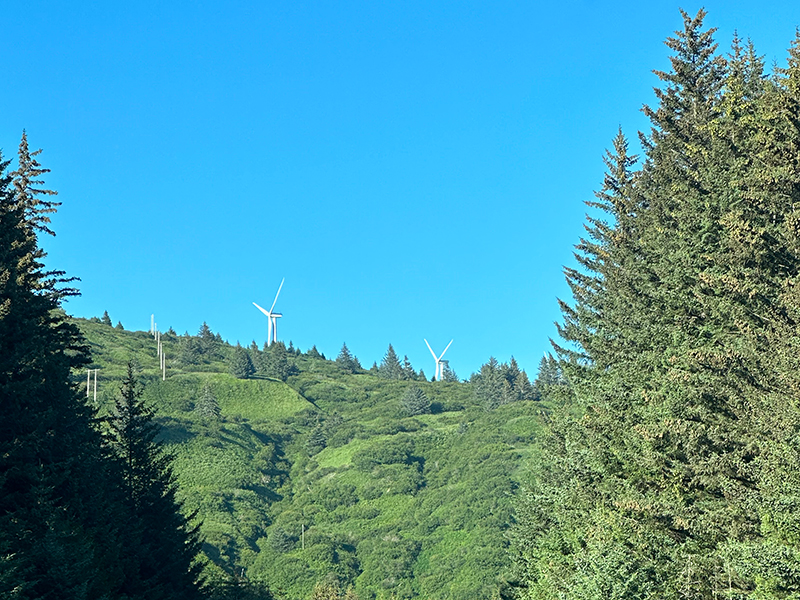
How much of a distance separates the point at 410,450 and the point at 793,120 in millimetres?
137415

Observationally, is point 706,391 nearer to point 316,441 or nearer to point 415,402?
point 316,441

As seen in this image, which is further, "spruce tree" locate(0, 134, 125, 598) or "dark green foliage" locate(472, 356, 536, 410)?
"dark green foliage" locate(472, 356, 536, 410)

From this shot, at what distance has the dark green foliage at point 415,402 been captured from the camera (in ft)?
611

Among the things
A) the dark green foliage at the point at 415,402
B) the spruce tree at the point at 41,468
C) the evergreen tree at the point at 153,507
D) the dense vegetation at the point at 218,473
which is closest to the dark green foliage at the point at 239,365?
the dense vegetation at the point at 218,473

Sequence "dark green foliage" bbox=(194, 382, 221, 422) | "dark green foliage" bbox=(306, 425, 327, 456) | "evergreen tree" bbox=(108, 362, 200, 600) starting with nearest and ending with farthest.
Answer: "evergreen tree" bbox=(108, 362, 200, 600) < "dark green foliage" bbox=(194, 382, 221, 422) < "dark green foliage" bbox=(306, 425, 327, 456)

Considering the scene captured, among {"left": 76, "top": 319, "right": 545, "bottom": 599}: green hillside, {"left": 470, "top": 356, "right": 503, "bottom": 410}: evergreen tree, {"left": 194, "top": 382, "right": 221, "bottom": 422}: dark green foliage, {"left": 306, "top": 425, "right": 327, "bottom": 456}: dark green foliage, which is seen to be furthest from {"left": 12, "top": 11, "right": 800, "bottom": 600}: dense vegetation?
{"left": 470, "top": 356, "right": 503, "bottom": 410}: evergreen tree

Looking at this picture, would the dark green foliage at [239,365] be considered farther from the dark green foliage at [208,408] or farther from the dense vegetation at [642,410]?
the dense vegetation at [642,410]

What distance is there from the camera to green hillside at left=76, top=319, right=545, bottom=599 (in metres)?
109

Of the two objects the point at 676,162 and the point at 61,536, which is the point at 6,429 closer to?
the point at 61,536

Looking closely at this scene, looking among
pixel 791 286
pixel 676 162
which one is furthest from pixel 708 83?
pixel 791 286

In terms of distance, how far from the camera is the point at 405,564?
10900 cm

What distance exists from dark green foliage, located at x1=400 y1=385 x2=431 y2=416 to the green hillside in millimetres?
1577

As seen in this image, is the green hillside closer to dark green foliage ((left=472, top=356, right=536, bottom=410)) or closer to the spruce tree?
dark green foliage ((left=472, top=356, right=536, bottom=410))

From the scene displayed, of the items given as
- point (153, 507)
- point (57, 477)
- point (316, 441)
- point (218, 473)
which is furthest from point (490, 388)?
point (57, 477)
